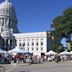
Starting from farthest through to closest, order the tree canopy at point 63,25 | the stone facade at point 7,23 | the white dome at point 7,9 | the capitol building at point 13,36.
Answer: the white dome at point 7,9 → the stone facade at point 7,23 → the capitol building at point 13,36 → the tree canopy at point 63,25

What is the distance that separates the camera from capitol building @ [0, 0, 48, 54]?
168 metres

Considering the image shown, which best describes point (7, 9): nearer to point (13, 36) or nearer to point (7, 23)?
point (7, 23)

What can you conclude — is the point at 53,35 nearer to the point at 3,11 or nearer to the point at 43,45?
the point at 43,45

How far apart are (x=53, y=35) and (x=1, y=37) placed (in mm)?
107046

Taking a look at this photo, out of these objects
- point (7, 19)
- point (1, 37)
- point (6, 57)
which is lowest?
point (6, 57)

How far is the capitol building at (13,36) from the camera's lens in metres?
168

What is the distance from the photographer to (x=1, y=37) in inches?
6673

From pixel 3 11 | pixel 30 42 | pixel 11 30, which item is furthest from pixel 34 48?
pixel 3 11

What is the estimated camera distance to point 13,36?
17538 cm

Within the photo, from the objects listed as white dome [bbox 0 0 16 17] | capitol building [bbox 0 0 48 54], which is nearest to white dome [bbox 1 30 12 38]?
capitol building [bbox 0 0 48 54]

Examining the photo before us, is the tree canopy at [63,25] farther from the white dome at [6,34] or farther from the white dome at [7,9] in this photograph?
the white dome at [7,9]

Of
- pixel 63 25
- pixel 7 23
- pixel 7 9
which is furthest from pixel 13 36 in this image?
pixel 63 25

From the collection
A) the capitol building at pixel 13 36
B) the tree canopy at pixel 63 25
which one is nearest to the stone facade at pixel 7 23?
the capitol building at pixel 13 36

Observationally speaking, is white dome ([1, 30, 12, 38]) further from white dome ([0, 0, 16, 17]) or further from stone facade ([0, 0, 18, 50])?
white dome ([0, 0, 16, 17])
